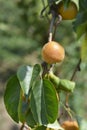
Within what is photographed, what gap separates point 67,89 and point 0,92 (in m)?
3.38

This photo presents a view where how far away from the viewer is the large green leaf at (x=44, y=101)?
84cm

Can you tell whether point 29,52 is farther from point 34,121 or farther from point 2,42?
point 34,121

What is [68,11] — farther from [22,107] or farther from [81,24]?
[22,107]

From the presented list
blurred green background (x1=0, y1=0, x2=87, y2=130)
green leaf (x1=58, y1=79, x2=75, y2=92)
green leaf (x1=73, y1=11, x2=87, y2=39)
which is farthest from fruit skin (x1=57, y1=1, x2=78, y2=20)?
blurred green background (x1=0, y1=0, x2=87, y2=130)

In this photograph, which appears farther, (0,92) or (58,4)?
(0,92)

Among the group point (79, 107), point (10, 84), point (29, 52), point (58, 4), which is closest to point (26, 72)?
point (10, 84)

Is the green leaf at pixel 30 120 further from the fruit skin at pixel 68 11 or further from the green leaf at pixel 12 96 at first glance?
the fruit skin at pixel 68 11

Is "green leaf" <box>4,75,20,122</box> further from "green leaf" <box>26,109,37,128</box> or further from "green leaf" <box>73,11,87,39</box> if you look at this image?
"green leaf" <box>73,11,87,39</box>

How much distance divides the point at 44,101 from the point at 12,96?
0.07m

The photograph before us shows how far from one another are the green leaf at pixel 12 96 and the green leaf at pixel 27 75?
4 centimetres

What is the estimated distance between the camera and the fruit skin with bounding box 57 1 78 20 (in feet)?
3.05

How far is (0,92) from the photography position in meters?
4.26

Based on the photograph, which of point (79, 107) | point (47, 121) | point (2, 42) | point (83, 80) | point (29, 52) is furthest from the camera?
point (29, 52)

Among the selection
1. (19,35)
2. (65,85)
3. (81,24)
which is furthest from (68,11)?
(19,35)
